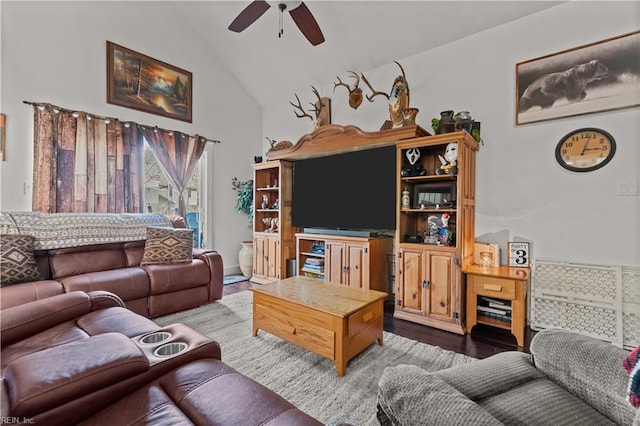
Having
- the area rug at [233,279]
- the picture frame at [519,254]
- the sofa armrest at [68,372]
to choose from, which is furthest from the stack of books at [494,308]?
the area rug at [233,279]

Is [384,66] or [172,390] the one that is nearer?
[172,390]

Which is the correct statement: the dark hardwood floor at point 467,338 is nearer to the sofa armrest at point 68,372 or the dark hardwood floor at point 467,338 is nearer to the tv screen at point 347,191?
the tv screen at point 347,191

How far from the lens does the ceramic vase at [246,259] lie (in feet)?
15.4

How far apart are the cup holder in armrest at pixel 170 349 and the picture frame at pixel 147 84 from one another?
3.70 metres

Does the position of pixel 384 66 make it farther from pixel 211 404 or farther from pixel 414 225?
pixel 211 404

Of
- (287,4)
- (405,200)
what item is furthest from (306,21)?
(405,200)

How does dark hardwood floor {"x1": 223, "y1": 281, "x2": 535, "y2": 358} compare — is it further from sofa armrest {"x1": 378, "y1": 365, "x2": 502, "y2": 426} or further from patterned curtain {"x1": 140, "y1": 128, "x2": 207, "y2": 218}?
patterned curtain {"x1": 140, "y1": 128, "x2": 207, "y2": 218}

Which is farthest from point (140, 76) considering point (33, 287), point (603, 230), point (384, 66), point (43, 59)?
point (603, 230)

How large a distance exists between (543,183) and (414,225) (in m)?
1.28

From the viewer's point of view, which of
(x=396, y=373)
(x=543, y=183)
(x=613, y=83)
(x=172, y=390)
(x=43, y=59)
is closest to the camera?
(x=396, y=373)

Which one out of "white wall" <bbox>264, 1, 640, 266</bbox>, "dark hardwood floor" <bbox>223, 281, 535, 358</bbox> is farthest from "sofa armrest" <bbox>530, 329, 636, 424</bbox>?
"white wall" <bbox>264, 1, 640, 266</bbox>

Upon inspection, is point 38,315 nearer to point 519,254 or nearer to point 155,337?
point 155,337

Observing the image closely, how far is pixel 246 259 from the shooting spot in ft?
15.5

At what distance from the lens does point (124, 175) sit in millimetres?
3725
